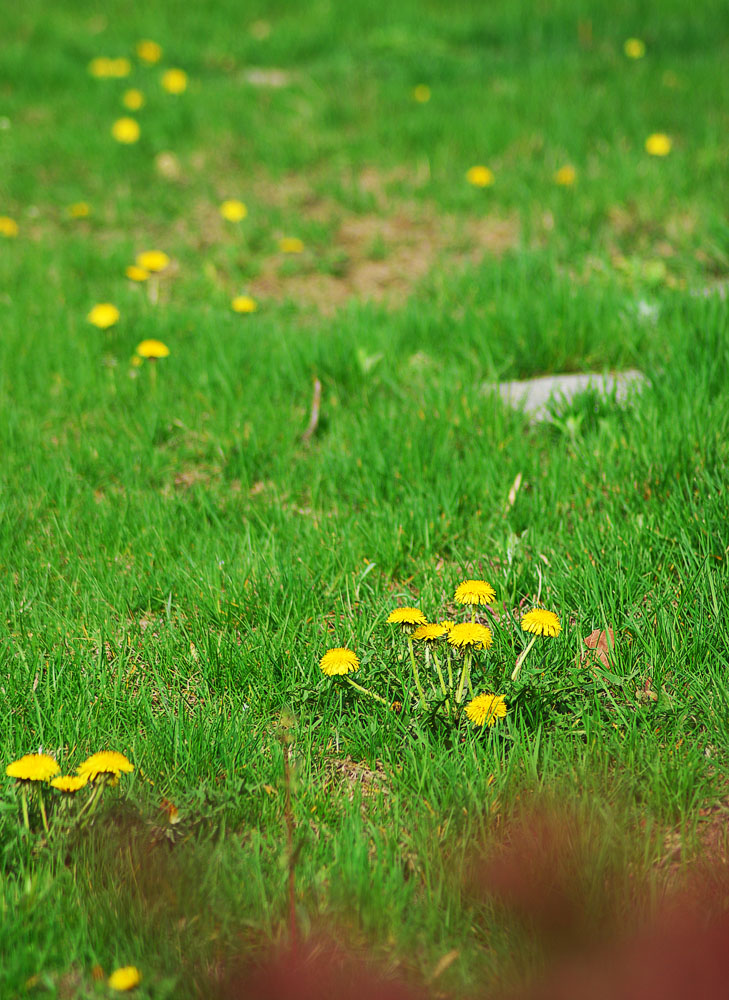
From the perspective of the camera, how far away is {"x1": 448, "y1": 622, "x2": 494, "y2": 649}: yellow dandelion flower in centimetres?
178

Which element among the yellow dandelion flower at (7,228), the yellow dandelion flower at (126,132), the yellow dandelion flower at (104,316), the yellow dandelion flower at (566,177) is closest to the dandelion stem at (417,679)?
the yellow dandelion flower at (104,316)

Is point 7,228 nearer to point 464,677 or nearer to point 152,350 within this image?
point 152,350

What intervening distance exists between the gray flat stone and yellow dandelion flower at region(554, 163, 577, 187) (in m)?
1.75

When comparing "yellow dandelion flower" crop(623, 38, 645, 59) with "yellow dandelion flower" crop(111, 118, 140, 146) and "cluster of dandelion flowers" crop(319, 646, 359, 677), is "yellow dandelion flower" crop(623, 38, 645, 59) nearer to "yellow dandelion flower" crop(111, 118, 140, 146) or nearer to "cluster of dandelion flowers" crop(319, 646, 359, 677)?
"yellow dandelion flower" crop(111, 118, 140, 146)

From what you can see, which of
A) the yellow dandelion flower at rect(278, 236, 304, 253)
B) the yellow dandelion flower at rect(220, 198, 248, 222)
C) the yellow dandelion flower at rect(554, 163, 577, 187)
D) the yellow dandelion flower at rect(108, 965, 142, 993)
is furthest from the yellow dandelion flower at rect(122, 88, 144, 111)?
the yellow dandelion flower at rect(108, 965, 142, 993)

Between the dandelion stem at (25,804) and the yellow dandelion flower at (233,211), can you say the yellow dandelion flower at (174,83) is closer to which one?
the yellow dandelion flower at (233,211)

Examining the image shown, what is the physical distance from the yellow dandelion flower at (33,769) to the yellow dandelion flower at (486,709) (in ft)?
2.59

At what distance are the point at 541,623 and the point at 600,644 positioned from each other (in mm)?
291

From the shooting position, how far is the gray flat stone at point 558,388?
2971 mm

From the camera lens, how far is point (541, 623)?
6.02 feet

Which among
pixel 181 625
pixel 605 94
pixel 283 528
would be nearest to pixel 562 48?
pixel 605 94

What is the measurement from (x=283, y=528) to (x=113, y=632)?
1.96 ft

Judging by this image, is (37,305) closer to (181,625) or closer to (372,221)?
(372,221)

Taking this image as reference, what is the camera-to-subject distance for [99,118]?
5805mm
